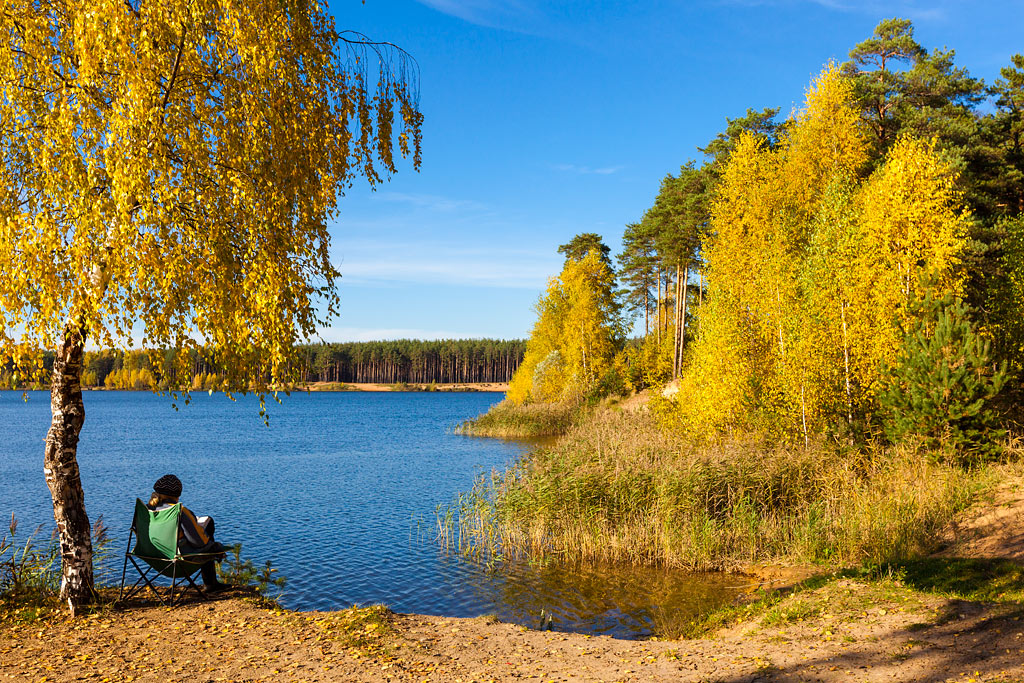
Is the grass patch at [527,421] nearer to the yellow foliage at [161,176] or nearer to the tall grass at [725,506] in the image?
the tall grass at [725,506]

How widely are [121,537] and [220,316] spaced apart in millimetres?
13271

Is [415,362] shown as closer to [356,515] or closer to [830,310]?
[356,515]

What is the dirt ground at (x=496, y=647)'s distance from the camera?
7.22 metres

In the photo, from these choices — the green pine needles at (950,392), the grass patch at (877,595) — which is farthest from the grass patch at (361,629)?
the green pine needles at (950,392)

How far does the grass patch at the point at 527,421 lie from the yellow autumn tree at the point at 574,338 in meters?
2.31

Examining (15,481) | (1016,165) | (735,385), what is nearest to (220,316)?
(735,385)

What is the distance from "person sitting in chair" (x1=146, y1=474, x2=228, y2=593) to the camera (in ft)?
31.0

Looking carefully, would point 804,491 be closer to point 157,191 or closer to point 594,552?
point 594,552

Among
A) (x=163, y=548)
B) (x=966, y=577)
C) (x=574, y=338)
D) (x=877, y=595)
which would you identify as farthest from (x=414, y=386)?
(x=877, y=595)

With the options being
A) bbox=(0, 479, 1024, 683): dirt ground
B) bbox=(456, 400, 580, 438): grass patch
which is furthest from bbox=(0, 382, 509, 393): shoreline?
bbox=(0, 479, 1024, 683): dirt ground

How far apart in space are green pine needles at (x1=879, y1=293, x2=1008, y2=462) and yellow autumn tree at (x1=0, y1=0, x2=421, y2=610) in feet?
45.4

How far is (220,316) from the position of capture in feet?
25.6

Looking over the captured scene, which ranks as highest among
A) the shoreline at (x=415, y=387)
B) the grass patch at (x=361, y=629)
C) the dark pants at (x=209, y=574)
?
the dark pants at (x=209, y=574)

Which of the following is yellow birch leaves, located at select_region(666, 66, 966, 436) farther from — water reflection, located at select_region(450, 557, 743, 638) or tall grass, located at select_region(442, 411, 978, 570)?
water reflection, located at select_region(450, 557, 743, 638)
